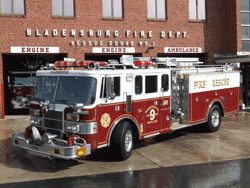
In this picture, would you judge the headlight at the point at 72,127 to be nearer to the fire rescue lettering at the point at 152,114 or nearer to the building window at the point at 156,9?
the fire rescue lettering at the point at 152,114

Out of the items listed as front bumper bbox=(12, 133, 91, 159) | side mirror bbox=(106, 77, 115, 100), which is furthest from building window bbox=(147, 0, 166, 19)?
front bumper bbox=(12, 133, 91, 159)

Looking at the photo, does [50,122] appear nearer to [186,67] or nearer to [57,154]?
[57,154]

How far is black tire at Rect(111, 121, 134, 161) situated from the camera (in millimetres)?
8031

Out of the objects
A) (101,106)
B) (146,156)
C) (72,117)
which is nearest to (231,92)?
(146,156)

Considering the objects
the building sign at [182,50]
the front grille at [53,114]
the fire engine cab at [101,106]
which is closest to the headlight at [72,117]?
the fire engine cab at [101,106]

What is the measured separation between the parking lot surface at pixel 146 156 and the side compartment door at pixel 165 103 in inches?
25.7

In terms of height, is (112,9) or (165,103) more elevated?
(112,9)

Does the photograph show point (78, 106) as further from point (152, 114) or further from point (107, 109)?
point (152, 114)

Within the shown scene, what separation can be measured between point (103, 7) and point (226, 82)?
299 inches

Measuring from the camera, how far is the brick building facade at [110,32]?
604 inches

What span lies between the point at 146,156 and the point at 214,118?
4.22 m

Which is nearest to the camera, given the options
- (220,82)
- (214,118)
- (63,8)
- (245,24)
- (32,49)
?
(214,118)

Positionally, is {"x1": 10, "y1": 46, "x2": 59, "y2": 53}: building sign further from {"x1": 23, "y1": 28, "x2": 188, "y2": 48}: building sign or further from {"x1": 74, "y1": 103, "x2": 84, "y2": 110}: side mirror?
{"x1": 74, "y1": 103, "x2": 84, "y2": 110}: side mirror

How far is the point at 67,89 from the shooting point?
7883 millimetres
